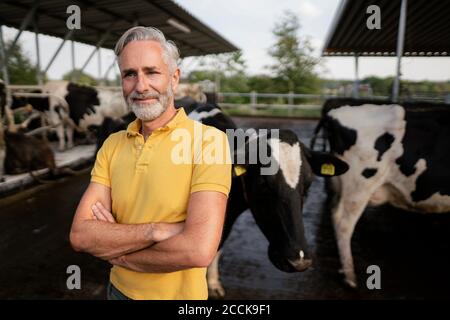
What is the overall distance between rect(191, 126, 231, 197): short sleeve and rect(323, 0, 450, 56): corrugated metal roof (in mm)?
5047

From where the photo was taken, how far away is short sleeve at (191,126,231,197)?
135cm

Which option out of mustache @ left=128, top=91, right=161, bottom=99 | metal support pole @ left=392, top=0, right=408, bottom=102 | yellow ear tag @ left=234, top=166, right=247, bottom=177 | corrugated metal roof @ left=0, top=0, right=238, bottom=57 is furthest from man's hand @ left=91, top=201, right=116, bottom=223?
corrugated metal roof @ left=0, top=0, right=238, bottom=57

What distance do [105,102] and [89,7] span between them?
271 cm

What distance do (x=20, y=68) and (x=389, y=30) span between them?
14961mm

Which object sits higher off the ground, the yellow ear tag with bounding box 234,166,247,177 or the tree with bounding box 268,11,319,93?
the tree with bounding box 268,11,319,93

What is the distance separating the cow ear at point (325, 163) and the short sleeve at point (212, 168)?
5.29 ft

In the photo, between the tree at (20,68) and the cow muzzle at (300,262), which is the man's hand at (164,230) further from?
the tree at (20,68)

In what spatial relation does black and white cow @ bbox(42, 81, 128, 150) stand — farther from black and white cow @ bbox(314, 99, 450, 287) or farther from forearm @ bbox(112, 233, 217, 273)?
forearm @ bbox(112, 233, 217, 273)

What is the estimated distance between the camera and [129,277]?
1.51 m

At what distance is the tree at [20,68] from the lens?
14422mm

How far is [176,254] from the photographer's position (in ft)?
4.22

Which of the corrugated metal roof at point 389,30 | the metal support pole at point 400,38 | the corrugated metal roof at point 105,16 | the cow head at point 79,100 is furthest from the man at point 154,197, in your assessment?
the cow head at point 79,100

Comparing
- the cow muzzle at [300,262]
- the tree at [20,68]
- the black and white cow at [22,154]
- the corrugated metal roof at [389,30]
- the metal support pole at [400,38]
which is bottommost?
the cow muzzle at [300,262]

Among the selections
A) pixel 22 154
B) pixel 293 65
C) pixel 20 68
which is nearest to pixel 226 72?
pixel 293 65
